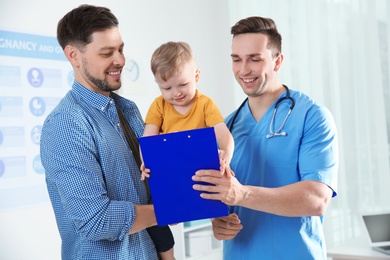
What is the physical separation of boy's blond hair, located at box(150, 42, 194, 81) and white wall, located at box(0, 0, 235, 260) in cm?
144

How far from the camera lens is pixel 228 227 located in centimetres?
171

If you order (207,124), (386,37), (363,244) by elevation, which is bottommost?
(363,244)

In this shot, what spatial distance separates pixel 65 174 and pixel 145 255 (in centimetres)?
40

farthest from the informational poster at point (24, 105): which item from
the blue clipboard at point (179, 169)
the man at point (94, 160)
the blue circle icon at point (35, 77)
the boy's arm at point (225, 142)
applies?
the blue clipboard at point (179, 169)

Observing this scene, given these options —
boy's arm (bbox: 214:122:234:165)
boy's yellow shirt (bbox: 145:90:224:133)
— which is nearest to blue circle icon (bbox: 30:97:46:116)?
boy's yellow shirt (bbox: 145:90:224:133)

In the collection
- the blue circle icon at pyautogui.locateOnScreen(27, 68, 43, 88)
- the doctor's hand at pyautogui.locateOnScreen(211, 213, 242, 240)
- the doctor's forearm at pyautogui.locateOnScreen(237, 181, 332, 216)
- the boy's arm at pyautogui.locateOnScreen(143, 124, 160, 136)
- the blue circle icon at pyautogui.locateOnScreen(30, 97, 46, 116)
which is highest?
the blue circle icon at pyautogui.locateOnScreen(27, 68, 43, 88)

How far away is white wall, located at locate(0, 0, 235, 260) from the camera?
2852mm

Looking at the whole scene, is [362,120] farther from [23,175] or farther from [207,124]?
[23,175]

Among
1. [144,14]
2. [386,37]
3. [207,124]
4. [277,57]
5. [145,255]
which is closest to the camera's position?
[145,255]

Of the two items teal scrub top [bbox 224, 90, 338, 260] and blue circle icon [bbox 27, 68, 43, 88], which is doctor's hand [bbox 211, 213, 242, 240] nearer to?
teal scrub top [bbox 224, 90, 338, 260]

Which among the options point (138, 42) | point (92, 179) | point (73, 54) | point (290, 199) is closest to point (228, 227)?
point (290, 199)

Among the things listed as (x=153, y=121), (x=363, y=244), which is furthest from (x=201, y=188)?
(x=363, y=244)

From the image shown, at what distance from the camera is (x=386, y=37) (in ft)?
11.1

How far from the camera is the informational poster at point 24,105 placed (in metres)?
2.79
